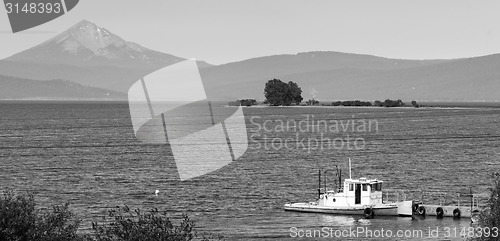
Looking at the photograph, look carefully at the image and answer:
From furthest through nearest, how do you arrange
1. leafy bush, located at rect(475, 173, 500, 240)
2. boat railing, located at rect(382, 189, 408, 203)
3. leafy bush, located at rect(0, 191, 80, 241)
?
boat railing, located at rect(382, 189, 408, 203) → leafy bush, located at rect(475, 173, 500, 240) → leafy bush, located at rect(0, 191, 80, 241)

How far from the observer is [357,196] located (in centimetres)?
7494

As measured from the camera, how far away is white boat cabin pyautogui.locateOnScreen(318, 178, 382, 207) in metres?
74.3

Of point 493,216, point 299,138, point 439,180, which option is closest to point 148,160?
point 439,180

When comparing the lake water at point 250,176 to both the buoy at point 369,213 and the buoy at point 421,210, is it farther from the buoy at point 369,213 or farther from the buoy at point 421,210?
the buoy at point 421,210

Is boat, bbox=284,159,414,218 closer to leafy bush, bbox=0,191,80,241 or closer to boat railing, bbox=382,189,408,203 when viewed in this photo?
boat railing, bbox=382,189,408,203

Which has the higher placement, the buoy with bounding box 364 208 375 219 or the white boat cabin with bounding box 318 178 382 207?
the white boat cabin with bounding box 318 178 382 207

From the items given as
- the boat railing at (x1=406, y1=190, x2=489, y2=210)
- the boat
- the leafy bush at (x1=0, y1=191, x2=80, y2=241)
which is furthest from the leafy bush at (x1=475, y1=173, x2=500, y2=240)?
the boat

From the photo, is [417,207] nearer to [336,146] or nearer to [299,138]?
[336,146]

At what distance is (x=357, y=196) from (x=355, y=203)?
659 millimetres

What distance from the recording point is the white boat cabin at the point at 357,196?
7431cm

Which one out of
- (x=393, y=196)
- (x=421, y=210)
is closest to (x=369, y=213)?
(x=421, y=210)

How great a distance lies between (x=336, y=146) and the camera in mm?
155375

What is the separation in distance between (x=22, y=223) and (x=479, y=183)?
62.1m

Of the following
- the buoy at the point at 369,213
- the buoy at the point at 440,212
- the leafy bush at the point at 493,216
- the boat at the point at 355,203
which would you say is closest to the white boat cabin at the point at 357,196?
the boat at the point at 355,203
